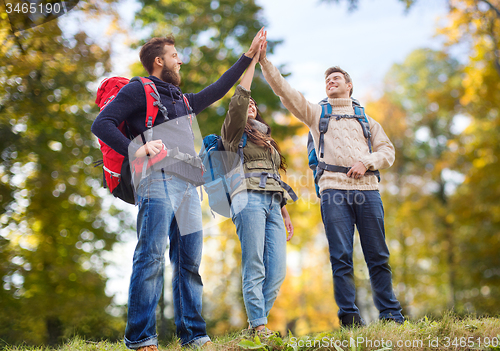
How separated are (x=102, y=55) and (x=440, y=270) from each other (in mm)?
16281

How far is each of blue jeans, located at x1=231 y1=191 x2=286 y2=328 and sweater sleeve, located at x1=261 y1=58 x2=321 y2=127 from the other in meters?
0.92

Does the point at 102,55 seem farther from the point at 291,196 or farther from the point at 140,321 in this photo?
the point at 140,321

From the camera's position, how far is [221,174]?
3.38 m

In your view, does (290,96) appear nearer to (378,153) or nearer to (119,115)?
(378,153)

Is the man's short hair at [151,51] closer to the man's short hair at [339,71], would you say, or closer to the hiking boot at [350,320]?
the man's short hair at [339,71]

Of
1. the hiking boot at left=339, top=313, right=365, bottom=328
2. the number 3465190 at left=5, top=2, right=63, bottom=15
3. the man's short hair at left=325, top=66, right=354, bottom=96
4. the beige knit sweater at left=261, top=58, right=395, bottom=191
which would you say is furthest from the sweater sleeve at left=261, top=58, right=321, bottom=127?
the number 3465190 at left=5, top=2, right=63, bottom=15

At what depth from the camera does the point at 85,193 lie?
389 inches

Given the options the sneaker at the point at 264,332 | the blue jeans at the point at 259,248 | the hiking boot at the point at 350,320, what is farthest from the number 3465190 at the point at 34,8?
the hiking boot at the point at 350,320

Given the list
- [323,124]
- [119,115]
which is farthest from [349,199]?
[119,115]

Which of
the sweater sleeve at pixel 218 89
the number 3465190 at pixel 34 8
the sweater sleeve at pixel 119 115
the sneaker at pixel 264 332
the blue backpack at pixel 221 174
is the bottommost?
the sneaker at pixel 264 332

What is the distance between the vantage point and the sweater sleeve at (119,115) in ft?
8.46

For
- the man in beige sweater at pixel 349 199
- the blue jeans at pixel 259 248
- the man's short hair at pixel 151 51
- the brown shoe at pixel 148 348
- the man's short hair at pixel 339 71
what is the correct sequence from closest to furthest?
the brown shoe at pixel 148 348 → the blue jeans at pixel 259 248 → the man's short hair at pixel 151 51 → the man in beige sweater at pixel 349 199 → the man's short hair at pixel 339 71

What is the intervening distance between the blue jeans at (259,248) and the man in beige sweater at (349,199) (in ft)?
1.68

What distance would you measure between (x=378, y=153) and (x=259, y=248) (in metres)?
1.51
